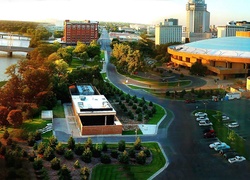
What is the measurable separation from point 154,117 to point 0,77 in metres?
19.6

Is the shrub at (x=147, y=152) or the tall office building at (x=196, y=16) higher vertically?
the tall office building at (x=196, y=16)

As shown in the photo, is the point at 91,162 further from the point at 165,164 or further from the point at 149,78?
the point at 149,78

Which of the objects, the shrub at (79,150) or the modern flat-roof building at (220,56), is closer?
the shrub at (79,150)

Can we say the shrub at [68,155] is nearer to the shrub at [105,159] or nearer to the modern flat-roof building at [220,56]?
the shrub at [105,159]

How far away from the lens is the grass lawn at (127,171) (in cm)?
1392

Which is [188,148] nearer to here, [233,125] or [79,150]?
[233,125]

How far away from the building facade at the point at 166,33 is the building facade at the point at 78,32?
21739 mm

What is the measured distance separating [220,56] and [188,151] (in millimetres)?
23126

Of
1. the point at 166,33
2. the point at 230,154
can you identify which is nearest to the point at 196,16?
the point at 166,33

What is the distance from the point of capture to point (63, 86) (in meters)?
25.6

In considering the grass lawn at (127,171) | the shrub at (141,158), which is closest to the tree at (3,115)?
the grass lawn at (127,171)

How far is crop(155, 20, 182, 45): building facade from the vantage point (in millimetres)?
92562

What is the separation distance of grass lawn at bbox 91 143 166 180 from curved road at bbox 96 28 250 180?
411mm

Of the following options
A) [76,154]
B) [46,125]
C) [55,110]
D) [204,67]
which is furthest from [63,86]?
[204,67]
